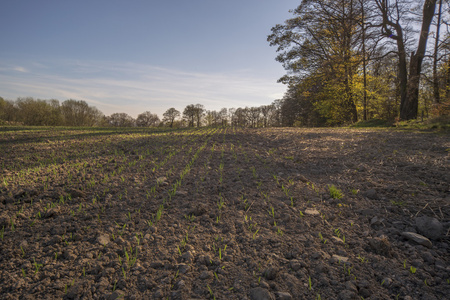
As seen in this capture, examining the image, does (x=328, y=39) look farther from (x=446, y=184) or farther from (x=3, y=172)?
(x=3, y=172)

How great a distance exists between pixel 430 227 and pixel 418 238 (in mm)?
272

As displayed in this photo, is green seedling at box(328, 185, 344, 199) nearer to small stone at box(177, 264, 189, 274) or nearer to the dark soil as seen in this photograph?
the dark soil

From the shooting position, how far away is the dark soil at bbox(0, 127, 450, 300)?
1.59 metres

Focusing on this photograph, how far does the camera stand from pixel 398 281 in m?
1.56

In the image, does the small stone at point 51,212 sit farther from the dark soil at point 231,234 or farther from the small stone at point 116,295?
the small stone at point 116,295

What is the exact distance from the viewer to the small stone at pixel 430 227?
2049mm

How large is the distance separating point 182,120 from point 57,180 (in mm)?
67262

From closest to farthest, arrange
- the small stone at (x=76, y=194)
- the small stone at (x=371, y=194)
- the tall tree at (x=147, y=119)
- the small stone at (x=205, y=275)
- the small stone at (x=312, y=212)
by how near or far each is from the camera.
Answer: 1. the small stone at (x=205, y=275)
2. the small stone at (x=312, y=212)
3. the small stone at (x=371, y=194)
4. the small stone at (x=76, y=194)
5. the tall tree at (x=147, y=119)

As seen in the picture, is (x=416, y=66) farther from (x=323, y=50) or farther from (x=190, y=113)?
(x=190, y=113)

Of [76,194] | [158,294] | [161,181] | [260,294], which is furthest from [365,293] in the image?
[76,194]

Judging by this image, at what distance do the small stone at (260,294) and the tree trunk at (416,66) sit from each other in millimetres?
17350

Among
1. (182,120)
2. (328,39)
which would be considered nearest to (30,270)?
(328,39)

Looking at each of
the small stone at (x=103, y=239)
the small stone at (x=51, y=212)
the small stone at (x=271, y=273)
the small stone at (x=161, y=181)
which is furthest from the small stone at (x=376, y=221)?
the small stone at (x=51, y=212)

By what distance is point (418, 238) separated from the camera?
6.53 ft
